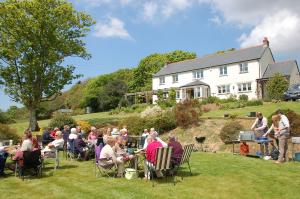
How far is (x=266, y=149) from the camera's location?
46.4ft

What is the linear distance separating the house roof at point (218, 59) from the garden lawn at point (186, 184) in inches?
1390

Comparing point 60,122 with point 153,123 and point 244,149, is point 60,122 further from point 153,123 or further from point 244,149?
point 244,149

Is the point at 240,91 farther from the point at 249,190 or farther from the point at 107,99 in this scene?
the point at 249,190

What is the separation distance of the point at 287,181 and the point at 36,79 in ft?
83.7

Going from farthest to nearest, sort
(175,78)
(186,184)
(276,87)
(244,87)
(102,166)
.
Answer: (175,78)
(244,87)
(276,87)
(102,166)
(186,184)

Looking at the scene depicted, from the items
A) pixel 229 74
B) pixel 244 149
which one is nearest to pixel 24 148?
pixel 244 149

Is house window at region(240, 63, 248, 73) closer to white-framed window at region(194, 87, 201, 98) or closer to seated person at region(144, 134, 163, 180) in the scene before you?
white-framed window at region(194, 87, 201, 98)

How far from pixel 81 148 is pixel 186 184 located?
6029mm

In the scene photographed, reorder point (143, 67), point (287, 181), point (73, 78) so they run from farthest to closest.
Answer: point (143, 67) → point (73, 78) → point (287, 181)

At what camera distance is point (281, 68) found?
4469 centimetres

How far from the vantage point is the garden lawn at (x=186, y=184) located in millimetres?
8953

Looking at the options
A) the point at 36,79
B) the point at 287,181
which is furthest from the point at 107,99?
the point at 287,181

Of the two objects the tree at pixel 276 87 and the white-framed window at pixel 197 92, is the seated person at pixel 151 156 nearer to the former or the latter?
the tree at pixel 276 87

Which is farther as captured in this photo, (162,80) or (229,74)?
(162,80)
